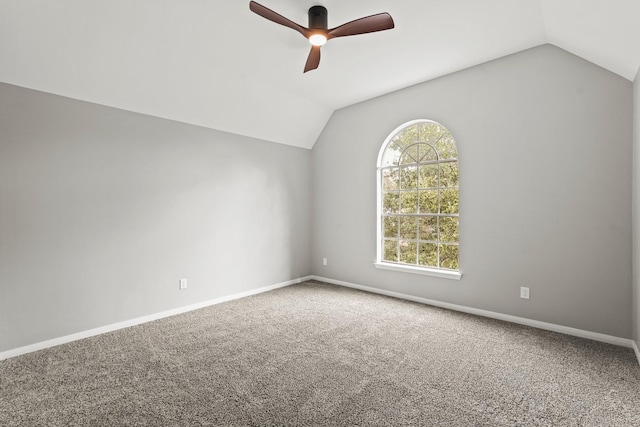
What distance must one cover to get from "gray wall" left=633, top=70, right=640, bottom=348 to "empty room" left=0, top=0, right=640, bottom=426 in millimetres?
42

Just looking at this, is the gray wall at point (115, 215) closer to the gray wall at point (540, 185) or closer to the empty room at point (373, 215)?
the empty room at point (373, 215)

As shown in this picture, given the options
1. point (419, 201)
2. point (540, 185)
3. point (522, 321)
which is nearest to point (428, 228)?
point (419, 201)

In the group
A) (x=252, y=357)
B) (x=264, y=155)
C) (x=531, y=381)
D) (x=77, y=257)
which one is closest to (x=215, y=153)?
(x=264, y=155)

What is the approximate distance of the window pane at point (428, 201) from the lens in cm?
401

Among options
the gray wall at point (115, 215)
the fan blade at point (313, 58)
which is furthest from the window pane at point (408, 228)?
the fan blade at point (313, 58)

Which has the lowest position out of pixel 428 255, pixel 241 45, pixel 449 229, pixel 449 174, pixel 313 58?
pixel 428 255

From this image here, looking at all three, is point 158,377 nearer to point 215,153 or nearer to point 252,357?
point 252,357

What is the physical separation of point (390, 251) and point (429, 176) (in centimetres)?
120

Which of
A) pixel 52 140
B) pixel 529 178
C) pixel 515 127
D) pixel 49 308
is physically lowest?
pixel 49 308

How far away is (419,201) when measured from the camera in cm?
415

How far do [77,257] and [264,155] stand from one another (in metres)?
2.62

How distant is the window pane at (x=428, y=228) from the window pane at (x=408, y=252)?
7.0 inches

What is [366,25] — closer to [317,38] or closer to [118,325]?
[317,38]

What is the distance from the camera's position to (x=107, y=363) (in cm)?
248
